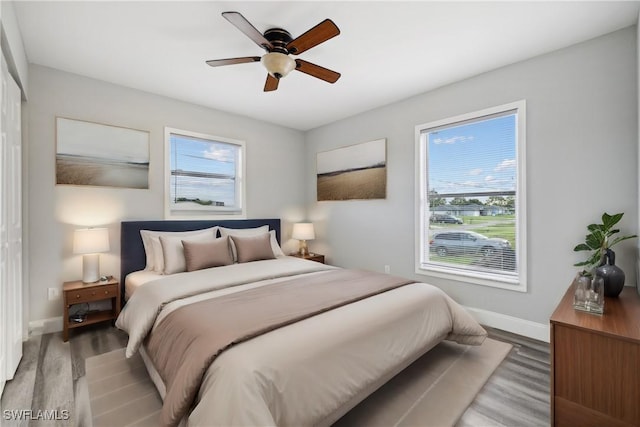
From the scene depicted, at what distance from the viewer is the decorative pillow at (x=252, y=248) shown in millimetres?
3477

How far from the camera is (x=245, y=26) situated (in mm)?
1893

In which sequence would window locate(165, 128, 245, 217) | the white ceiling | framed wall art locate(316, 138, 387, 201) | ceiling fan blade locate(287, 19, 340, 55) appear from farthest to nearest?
framed wall art locate(316, 138, 387, 201) → window locate(165, 128, 245, 217) → the white ceiling → ceiling fan blade locate(287, 19, 340, 55)

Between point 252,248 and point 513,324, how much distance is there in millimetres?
2897

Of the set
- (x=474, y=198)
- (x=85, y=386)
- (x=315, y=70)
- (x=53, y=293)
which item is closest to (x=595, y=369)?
(x=474, y=198)

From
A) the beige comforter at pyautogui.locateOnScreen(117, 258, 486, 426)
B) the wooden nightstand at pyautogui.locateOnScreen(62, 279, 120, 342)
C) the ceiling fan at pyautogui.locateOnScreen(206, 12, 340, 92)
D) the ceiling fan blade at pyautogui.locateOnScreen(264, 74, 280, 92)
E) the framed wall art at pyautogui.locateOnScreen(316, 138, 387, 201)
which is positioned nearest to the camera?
the beige comforter at pyautogui.locateOnScreen(117, 258, 486, 426)

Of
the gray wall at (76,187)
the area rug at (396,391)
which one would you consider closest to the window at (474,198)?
the area rug at (396,391)

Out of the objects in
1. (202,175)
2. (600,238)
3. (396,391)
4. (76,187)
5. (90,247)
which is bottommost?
(396,391)

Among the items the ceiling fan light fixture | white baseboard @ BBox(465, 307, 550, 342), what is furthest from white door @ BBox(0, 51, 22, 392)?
white baseboard @ BBox(465, 307, 550, 342)

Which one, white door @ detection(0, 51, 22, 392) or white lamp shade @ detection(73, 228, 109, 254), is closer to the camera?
white door @ detection(0, 51, 22, 392)

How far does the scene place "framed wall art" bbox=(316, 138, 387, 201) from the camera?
13.3 ft

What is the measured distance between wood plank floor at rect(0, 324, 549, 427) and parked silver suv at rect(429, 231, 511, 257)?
2.89 ft

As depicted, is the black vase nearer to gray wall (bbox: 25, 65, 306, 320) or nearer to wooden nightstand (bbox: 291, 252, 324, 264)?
wooden nightstand (bbox: 291, 252, 324, 264)

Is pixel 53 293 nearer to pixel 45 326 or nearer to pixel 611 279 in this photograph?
pixel 45 326

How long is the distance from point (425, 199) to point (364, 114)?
1561 millimetres
